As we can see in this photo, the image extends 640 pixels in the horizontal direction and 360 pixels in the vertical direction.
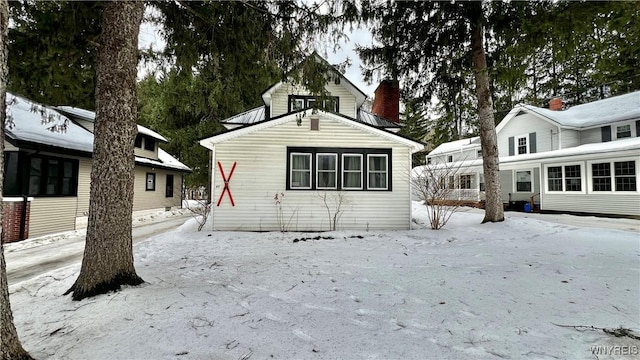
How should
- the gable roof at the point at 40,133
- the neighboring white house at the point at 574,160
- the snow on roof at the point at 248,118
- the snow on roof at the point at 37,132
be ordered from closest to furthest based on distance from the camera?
the gable roof at the point at 40,133
the snow on roof at the point at 37,132
the snow on roof at the point at 248,118
the neighboring white house at the point at 574,160

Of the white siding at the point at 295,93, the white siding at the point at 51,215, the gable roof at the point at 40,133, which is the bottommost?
the white siding at the point at 51,215

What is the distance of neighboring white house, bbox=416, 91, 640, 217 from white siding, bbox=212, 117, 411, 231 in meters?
3.18

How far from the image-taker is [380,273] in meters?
4.38

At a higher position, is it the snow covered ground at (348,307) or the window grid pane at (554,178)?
the window grid pane at (554,178)

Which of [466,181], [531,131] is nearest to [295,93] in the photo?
[466,181]

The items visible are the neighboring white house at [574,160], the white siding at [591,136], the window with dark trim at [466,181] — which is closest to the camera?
the neighboring white house at [574,160]

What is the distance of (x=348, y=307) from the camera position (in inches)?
122

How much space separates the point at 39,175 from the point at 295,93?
925 cm

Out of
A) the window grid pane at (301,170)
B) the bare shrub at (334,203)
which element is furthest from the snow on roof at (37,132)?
the bare shrub at (334,203)

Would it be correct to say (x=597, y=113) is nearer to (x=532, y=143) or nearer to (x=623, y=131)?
(x=623, y=131)

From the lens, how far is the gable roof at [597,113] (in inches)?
533

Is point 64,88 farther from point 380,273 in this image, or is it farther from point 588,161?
point 588,161

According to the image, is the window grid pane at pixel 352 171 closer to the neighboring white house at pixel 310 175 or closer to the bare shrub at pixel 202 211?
the neighboring white house at pixel 310 175

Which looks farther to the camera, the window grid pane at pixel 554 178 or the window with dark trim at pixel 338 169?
the window grid pane at pixel 554 178
